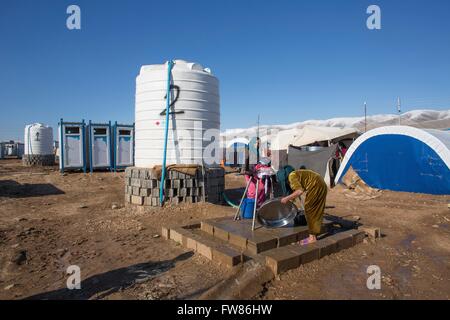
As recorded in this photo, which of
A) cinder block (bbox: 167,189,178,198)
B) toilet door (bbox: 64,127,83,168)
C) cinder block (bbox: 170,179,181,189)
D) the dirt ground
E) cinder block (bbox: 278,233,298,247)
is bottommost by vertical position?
the dirt ground

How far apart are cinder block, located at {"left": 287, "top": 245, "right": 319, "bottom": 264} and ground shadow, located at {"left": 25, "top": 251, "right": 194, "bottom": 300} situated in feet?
5.42

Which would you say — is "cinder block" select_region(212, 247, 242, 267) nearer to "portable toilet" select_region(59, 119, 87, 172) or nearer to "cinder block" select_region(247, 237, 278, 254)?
"cinder block" select_region(247, 237, 278, 254)

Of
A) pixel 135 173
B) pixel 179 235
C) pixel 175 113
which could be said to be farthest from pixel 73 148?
pixel 179 235

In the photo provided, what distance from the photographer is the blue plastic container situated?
5832 mm

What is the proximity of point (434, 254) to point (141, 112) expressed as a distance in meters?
6.85

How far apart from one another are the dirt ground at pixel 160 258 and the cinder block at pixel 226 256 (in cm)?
13

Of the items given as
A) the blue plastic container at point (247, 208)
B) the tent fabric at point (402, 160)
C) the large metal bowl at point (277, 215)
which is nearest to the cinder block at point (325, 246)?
the large metal bowl at point (277, 215)

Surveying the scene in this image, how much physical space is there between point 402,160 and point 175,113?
8.78 metres

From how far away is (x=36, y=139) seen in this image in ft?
79.2

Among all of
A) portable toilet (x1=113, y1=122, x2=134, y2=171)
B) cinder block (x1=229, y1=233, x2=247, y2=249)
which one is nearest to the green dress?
cinder block (x1=229, y1=233, x2=247, y2=249)

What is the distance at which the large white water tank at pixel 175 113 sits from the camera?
292 inches

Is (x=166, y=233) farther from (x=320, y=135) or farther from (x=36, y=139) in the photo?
(x=36, y=139)

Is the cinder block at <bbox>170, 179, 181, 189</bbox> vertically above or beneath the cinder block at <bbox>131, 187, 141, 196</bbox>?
above
